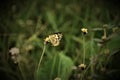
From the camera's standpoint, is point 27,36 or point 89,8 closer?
point 27,36

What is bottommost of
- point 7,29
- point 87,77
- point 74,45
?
point 87,77

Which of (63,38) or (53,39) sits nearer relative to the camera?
(53,39)

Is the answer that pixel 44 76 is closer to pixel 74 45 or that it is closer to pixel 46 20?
pixel 74 45

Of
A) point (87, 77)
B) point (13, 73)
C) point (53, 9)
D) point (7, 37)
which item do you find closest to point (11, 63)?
point (13, 73)

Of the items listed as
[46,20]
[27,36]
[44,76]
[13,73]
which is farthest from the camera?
[46,20]

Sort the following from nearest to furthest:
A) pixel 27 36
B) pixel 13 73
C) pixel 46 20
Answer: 1. pixel 13 73
2. pixel 27 36
3. pixel 46 20

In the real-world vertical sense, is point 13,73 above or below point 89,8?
below

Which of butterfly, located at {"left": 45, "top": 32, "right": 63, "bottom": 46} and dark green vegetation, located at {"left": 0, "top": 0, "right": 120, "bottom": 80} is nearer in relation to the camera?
butterfly, located at {"left": 45, "top": 32, "right": 63, "bottom": 46}

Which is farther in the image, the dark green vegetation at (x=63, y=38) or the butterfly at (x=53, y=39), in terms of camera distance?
the dark green vegetation at (x=63, y=38)
